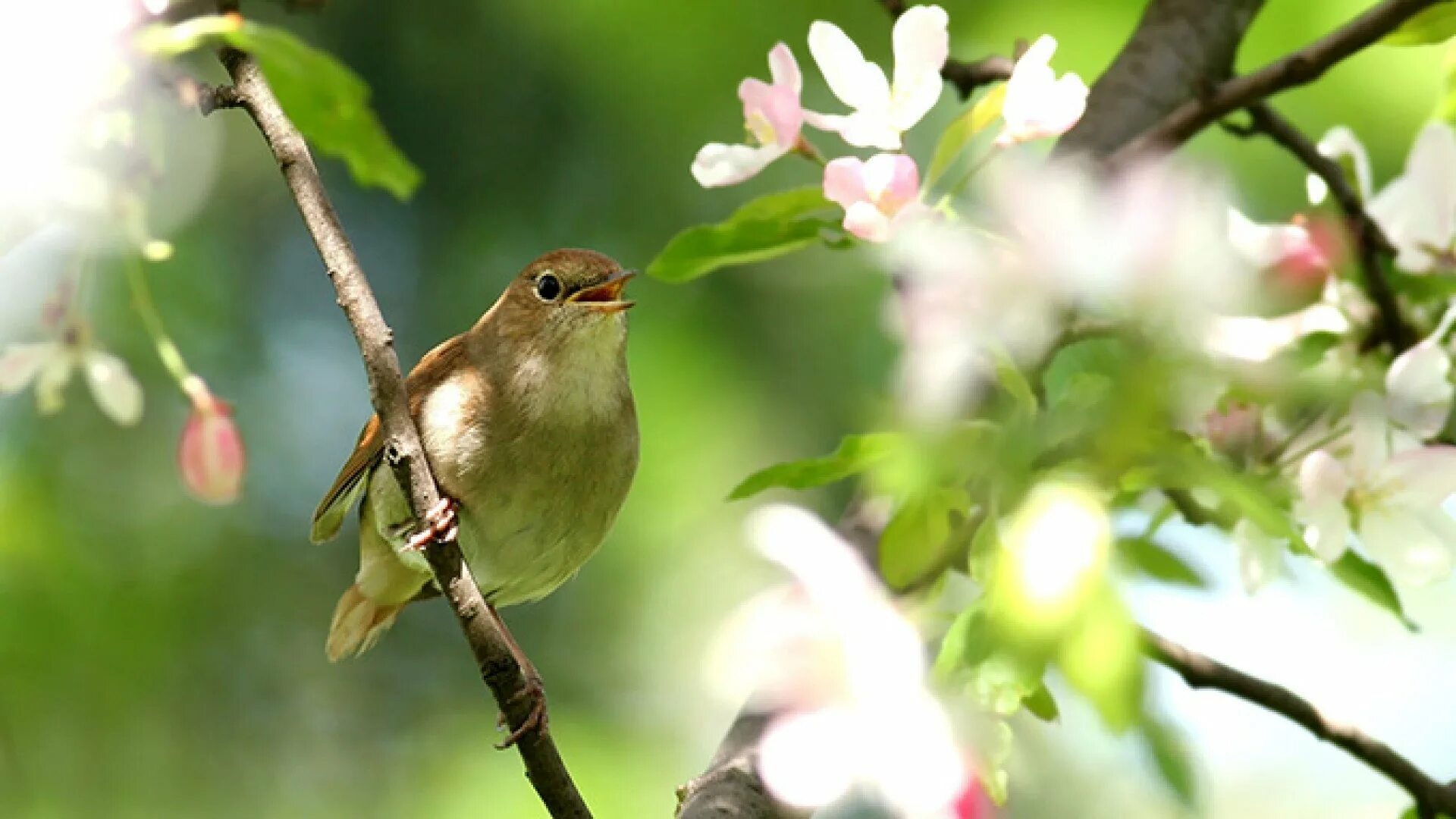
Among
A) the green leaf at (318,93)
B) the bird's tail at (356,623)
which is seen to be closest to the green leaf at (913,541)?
the green leaf at (318,93)

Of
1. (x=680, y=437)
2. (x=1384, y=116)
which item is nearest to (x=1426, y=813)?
(x=1384, y=116)

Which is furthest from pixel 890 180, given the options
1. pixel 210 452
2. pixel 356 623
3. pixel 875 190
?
pixel 356 623

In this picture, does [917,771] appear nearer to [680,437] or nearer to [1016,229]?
[1016,229]

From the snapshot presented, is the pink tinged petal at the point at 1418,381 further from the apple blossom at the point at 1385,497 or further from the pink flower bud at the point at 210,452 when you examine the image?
the pink flower bud at the point at 210,452

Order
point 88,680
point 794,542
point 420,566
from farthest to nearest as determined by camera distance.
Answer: point 88,680
point 420,566
point 794,542

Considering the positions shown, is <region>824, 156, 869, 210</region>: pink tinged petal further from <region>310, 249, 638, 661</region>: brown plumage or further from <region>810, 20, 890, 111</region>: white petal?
<region>310, 249, 638, 661</region>: brown plumage

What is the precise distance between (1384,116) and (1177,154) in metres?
1.66

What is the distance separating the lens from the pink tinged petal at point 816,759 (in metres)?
1.53

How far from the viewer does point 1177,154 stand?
8.43 feet

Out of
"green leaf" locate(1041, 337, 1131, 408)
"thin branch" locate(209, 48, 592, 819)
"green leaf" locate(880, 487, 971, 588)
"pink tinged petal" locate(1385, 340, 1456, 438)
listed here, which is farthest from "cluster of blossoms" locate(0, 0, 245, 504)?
"pink tinged petal" locate(1385, 340, 1456, 438)

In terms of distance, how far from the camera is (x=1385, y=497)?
188 centimetres

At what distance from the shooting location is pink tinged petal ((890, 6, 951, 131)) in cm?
174

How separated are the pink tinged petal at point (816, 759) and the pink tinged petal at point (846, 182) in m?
0.55

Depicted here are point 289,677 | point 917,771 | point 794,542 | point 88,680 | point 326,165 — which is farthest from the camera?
point 326,165
